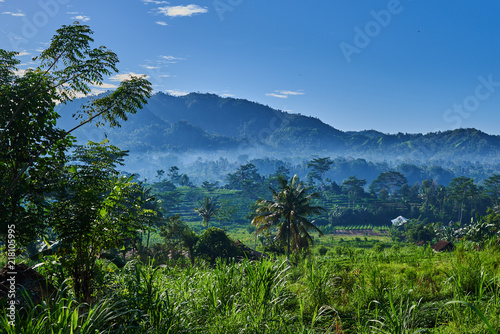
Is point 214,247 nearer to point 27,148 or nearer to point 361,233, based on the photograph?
point 27,148

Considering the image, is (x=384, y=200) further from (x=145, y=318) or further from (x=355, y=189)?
(x=145, y=318)

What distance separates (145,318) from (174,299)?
59 centimetres

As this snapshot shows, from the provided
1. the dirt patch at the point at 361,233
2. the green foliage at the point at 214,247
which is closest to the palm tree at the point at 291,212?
the green foliage at the point at 214,247

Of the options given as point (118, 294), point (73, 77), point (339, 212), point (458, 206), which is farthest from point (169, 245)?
point (458, 206)

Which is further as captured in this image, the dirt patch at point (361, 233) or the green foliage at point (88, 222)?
the dirt patch at point (361, 233)

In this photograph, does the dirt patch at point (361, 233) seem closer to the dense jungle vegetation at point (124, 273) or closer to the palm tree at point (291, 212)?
the palm tree at point (291, 212)

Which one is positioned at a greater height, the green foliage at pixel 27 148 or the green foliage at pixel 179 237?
the green foliage at pixel 27 148

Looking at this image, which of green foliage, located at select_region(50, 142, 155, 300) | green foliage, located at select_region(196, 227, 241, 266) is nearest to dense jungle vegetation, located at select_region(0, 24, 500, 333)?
green foliage, located at select_region(50, 142, 155, 300)

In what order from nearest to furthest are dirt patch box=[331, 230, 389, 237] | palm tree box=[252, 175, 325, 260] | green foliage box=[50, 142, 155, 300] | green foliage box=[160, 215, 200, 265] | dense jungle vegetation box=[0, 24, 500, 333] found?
dense jungle vegetation box=[0, 24, 500, 333] → green foliage box=[50, 142, 155, 300] → palm tree box=[252, 175, 325, 260] → green foliage box=[160, 215, 200, 265] → dirt patch box=[331, 230, 389, 237]

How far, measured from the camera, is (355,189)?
360 ft

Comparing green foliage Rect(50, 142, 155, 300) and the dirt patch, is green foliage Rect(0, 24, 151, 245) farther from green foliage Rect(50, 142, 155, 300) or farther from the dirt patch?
the dirt patch

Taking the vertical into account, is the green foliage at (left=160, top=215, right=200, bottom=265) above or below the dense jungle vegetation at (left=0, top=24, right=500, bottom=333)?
below

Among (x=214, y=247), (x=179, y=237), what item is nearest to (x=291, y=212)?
(x=214, y=247)

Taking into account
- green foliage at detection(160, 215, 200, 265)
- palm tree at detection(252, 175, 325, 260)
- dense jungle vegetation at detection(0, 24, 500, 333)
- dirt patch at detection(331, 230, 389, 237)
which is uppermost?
dense jungle vegetation at detection(0, 24, 500, 333)
